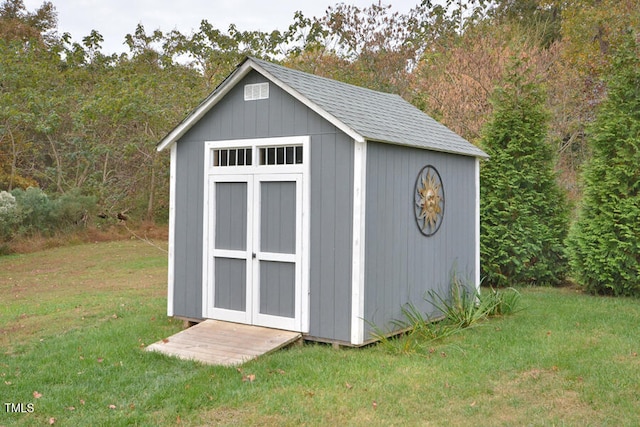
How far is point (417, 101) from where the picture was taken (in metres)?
13.7

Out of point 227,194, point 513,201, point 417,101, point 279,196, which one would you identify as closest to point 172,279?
point 227,194

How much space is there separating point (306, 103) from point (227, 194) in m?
1.51

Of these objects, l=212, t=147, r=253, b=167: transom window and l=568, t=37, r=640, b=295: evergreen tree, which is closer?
l=212, t=147, r=253, b=167: transom window

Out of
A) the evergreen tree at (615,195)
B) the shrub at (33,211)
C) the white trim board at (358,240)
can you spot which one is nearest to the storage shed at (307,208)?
the white trim board at (358,240)

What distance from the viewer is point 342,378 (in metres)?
5.54

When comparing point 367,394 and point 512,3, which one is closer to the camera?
point 367,394

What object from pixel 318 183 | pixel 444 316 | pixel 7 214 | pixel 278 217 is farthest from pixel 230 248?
pixel 7 214

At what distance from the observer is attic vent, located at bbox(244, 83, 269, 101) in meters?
7.19

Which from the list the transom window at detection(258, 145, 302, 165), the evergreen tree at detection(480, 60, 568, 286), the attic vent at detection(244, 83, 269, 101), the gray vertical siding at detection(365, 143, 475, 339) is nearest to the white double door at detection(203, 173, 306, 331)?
the transom window at detection(258, 145, 302, 165)

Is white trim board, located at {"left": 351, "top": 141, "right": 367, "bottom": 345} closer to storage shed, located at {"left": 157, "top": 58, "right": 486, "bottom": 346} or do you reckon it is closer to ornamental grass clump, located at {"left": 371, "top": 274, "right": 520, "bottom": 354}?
Result: storage shed, located at {"left": 157, "top": 58, "right": 486, "bottom": 346}

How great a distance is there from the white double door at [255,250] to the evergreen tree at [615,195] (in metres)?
5.09

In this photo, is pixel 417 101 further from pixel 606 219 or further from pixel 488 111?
pixel 606 219

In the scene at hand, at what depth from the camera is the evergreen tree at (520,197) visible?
10.4 metres

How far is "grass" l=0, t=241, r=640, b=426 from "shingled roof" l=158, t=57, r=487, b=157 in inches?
87.9
